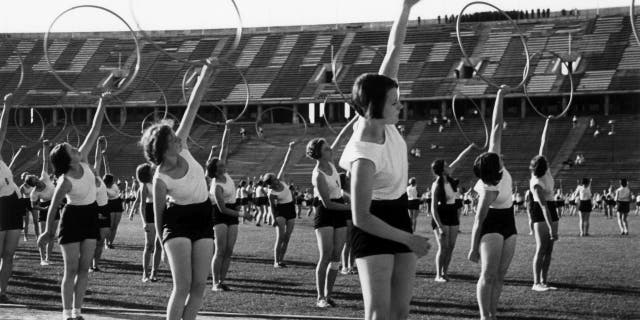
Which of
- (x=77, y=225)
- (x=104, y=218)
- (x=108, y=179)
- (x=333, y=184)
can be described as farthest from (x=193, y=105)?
(x=108, y=179)

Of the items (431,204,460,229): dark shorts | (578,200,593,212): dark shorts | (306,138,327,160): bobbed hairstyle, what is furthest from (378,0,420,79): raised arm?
(578,200,593,212): dark shorts

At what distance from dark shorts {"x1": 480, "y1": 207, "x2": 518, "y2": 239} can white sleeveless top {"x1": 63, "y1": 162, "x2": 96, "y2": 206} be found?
158 inches

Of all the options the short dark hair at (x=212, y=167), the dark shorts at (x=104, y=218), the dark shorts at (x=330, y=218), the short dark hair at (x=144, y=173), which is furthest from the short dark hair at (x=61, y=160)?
the dark shorts at (x=104, y=218)

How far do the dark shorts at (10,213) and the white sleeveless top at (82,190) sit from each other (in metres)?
2.14

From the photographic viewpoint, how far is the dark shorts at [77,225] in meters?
9.96

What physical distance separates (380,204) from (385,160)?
10.6 inches

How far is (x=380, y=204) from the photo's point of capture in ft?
18.0

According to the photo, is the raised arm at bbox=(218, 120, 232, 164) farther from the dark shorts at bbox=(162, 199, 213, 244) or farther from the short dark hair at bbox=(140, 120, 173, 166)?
the short dark hair at bbox=(140, 120, 173, 166)

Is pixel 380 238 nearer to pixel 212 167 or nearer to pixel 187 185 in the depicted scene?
pixel 187 185

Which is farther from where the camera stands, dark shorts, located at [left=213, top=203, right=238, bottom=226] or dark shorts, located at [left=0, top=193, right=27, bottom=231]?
dark shorts, located at [left=213, top=203, right=238, bottom=226]

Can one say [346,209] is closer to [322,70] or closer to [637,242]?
[637,242]

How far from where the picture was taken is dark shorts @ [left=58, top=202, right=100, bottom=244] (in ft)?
32.7

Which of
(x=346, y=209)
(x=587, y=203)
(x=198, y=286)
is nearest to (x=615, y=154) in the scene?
(x=587, y=203)

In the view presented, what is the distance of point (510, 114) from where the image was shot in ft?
219
